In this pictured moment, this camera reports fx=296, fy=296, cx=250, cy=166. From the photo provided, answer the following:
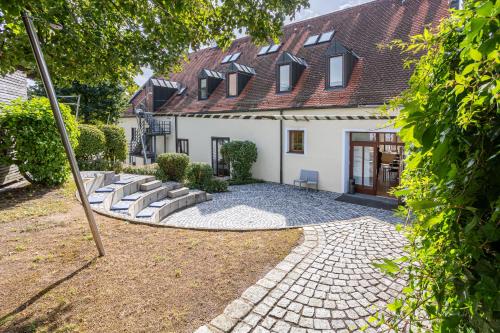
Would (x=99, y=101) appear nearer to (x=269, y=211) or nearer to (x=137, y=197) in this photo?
(x=137, y=197)

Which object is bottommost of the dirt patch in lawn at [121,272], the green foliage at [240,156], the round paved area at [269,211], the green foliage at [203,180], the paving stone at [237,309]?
the round paved area at [269,211]

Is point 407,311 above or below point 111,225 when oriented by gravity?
above

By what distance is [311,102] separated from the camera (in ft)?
42.2

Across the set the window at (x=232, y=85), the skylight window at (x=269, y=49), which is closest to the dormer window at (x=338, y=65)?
the skylight window at (x=269, y=49)

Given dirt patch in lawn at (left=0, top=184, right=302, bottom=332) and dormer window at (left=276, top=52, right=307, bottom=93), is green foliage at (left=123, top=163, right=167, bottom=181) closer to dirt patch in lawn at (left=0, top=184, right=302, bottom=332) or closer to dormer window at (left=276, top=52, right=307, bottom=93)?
dormer window at (left=276, top=52, right=307, bottom=93)

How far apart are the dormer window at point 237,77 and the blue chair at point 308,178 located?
6.38 meters

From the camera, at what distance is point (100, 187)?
10.5 m

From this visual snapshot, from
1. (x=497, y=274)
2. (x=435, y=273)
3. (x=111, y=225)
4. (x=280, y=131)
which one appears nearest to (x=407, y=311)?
(x=435, y=273)

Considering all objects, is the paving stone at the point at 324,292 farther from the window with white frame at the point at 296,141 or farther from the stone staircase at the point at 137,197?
the window with white frame at the point at 296,141

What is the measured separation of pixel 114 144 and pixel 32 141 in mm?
9477

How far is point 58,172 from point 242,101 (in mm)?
9679

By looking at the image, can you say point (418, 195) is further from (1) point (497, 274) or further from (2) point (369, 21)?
(2) point (369, 21)

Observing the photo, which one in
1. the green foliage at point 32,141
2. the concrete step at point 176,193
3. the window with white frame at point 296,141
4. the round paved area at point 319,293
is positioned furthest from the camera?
the window with white frame at point 296,141

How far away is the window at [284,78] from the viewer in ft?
47.2
